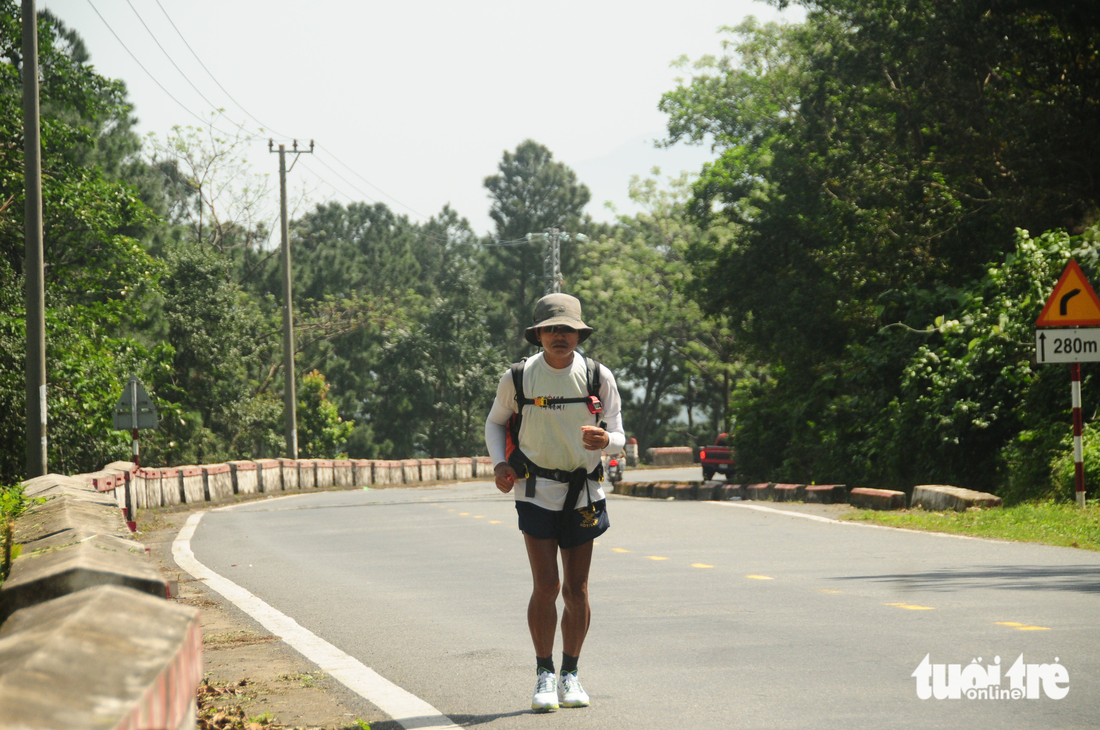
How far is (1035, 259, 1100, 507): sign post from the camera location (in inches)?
578

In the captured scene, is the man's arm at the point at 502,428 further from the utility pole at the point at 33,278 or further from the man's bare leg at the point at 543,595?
the utility pole at the point at 33,278

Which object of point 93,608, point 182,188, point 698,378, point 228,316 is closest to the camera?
point 93,608

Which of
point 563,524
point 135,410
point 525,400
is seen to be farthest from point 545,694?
point 135,410

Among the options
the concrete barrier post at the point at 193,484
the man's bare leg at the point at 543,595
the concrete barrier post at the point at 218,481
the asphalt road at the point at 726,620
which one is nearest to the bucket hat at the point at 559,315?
the man's bare leg at the point at 543,595

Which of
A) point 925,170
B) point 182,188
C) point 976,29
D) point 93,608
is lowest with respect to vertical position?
point 93,608

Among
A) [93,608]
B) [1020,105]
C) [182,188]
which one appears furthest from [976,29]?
[182,188]

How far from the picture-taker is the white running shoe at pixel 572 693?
5602 mm

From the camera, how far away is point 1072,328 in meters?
14.9

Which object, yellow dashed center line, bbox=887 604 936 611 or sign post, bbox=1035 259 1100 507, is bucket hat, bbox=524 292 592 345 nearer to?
yellow dashed center line, bbox=887 604 936 611

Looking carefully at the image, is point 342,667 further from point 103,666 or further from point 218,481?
point 218,481

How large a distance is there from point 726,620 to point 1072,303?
28.9 ft

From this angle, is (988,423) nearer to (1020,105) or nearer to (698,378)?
(1020,105)

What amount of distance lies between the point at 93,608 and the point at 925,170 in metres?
25.0

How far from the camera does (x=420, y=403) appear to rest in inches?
2798
